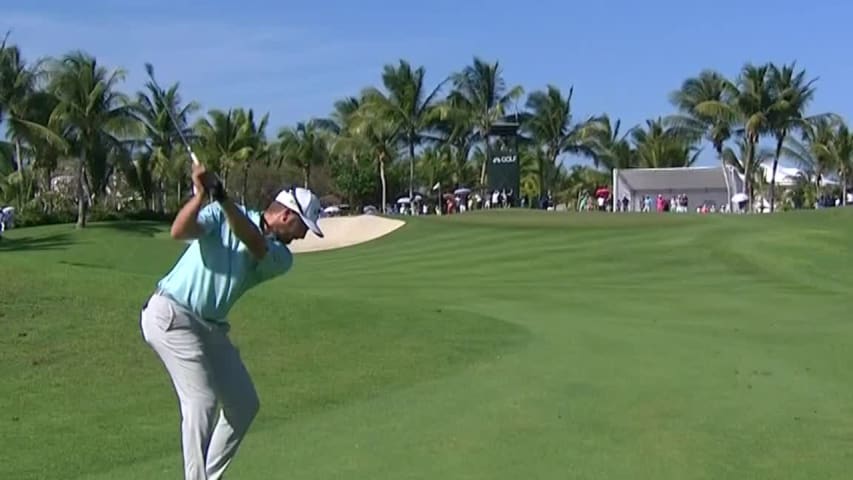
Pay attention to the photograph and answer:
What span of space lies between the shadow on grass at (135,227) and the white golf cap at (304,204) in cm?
4464

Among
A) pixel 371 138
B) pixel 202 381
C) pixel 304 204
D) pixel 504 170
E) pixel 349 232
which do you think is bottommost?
pixel 349 232

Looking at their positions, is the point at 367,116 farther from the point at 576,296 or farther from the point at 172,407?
the point at 172,407

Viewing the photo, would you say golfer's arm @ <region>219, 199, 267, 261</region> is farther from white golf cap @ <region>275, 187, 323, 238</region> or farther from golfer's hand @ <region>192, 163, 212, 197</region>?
white golf cap @ <region>275, 187, 323, 238</region>

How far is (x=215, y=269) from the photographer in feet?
20.3

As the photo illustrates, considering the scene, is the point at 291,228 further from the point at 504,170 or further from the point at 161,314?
the point at 504,170

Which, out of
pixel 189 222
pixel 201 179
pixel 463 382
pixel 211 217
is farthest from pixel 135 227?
pixel 201 179

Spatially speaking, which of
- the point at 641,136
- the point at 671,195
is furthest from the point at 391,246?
the point at 641,136

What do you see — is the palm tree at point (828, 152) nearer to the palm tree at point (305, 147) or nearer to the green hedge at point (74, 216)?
the palm tree at point (305, 147)

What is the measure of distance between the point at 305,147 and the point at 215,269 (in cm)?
7934

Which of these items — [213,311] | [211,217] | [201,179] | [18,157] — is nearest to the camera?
[201,179]

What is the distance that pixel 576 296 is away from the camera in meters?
22.5

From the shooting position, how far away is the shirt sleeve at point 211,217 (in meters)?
6.06

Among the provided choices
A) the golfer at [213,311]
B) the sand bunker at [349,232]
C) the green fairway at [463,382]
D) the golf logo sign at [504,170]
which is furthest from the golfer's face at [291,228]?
the golf logo sign at [504,170]

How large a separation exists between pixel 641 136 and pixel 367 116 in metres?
23.8
